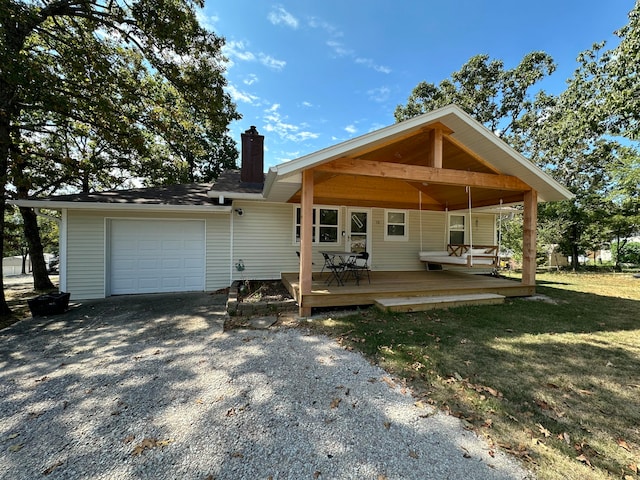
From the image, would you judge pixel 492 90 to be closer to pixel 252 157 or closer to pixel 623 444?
pixel 252 157

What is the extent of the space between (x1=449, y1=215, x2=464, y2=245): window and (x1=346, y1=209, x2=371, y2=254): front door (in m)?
3.44

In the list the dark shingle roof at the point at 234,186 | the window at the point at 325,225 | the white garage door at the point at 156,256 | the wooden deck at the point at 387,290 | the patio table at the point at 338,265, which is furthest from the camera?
A: the window at the point at 325,225

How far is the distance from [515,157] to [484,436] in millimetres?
5732

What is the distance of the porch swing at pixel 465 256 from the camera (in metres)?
7.11

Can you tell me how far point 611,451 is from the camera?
189 centimetres

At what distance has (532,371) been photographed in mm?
3029

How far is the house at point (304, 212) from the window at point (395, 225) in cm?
4

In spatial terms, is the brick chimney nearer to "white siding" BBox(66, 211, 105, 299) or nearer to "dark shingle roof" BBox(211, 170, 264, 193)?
"dark shingle roof" BBox(211, 170, 264, 193)

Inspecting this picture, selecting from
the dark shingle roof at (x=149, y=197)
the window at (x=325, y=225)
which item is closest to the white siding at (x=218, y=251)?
the dark shingle roof at (x=149, y=197)

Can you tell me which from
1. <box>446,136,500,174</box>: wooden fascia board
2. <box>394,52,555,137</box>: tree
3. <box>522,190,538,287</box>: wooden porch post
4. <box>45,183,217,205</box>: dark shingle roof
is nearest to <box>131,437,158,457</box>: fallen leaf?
<box>45,183,217,205</box>: dark shingle roof

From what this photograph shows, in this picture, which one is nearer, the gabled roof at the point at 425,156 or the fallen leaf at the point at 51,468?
the fallen leaf at the point at 51,468

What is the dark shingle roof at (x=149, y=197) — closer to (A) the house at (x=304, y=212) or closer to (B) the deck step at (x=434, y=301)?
(A) the house at (x=304, y=212)

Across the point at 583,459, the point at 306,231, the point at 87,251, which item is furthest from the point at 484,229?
the point at 87,251

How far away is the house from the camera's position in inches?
201
